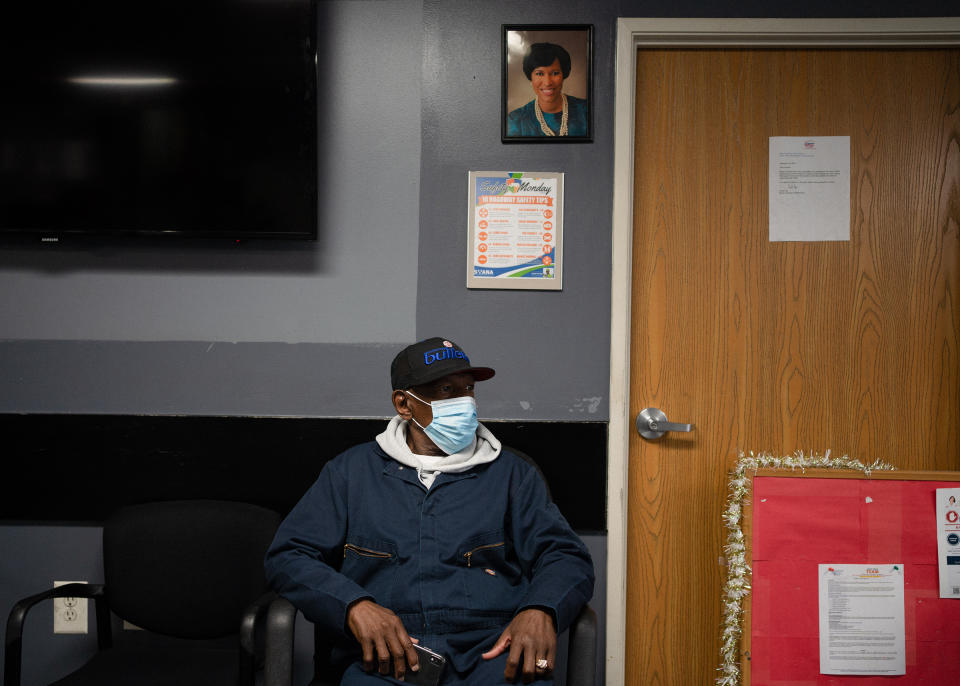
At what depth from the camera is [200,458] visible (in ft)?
6.51

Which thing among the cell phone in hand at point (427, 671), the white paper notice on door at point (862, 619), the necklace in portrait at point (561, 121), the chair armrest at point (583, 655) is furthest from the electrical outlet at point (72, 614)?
the white paper notice on door at point (862, 619)

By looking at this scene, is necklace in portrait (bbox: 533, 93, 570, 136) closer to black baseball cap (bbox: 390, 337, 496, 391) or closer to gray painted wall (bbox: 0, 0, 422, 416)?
gray painted wall (bbox: 0, 0, 422, 416)

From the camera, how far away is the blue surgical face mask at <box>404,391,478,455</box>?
5.25 feet

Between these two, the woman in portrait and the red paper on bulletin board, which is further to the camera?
the woman in portrait

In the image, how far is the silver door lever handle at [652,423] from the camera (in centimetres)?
205

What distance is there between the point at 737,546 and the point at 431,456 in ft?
3.09

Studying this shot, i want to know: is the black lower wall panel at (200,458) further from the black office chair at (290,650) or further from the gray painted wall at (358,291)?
the black office chair at (290,650)

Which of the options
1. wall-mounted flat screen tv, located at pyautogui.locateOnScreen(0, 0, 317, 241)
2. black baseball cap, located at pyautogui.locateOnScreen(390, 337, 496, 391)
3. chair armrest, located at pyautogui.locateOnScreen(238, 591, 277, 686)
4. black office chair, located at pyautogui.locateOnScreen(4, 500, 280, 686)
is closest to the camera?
chair armrest, located at pyautogui.locateOnScreen(238, 591, 277, 686)

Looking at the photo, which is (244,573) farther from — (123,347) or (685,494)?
(685,494)

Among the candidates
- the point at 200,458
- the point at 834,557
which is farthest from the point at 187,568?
the point at 834,557

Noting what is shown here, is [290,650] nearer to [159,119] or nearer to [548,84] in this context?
[159,119]

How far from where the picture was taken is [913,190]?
6.79 ft

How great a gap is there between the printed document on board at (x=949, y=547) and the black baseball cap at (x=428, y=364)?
1382 millimetres

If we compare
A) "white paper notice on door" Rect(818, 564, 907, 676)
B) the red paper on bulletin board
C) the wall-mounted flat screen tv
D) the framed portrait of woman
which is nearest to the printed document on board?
the red paper on bulletin board
